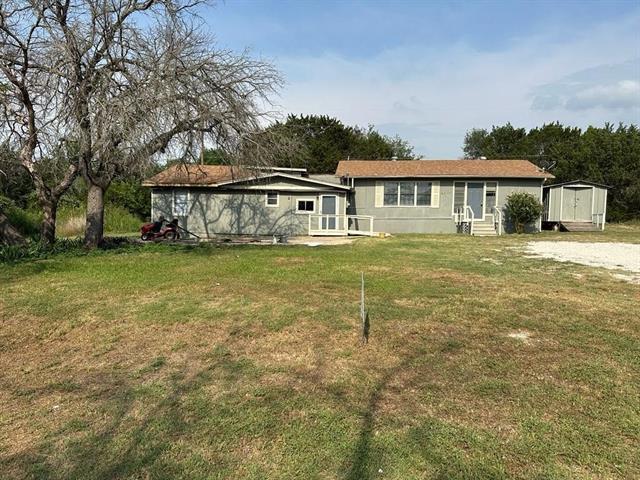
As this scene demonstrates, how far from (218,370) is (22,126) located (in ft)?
34.0

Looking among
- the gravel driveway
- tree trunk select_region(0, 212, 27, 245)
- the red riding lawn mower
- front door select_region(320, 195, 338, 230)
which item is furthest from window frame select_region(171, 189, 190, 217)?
the gravel driveway

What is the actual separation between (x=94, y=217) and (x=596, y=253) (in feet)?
42.9

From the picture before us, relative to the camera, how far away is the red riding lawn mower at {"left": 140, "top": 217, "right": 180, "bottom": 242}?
16172 mm

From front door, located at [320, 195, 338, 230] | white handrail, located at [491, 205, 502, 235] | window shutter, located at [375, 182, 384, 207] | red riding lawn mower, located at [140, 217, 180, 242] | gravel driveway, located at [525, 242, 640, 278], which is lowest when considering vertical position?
gravel driveway, located at [525, 242, 640, 278]

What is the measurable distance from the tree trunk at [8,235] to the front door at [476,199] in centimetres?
1651

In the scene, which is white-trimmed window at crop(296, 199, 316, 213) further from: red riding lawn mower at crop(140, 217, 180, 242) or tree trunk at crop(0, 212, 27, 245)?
tree trunk at crop(0, 212, 27, 245)

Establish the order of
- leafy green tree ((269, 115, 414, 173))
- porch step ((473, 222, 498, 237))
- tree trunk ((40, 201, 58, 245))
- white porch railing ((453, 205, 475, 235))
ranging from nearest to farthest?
tree trunk ((40, 201, 58, 245))
porch step ((473, 222, 498, 237))
white porch railing ((453, 205, 475, 235))
leafy green tree ((269, 115, 414, 173))

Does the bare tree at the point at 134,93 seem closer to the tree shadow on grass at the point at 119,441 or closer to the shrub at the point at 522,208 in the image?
the tree shadow on grass at the point at 119,441

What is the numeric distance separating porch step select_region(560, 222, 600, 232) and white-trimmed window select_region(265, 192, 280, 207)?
13.2m

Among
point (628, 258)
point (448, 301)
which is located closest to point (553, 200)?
point (628, 258)

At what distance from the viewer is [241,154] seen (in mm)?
11852

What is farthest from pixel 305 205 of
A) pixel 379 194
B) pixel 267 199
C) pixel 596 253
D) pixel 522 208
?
pixel 596 253

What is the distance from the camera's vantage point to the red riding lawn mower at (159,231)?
637 inches

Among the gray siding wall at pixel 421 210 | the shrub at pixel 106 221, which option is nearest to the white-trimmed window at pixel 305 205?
the gray siding wall at pixel 421 210
